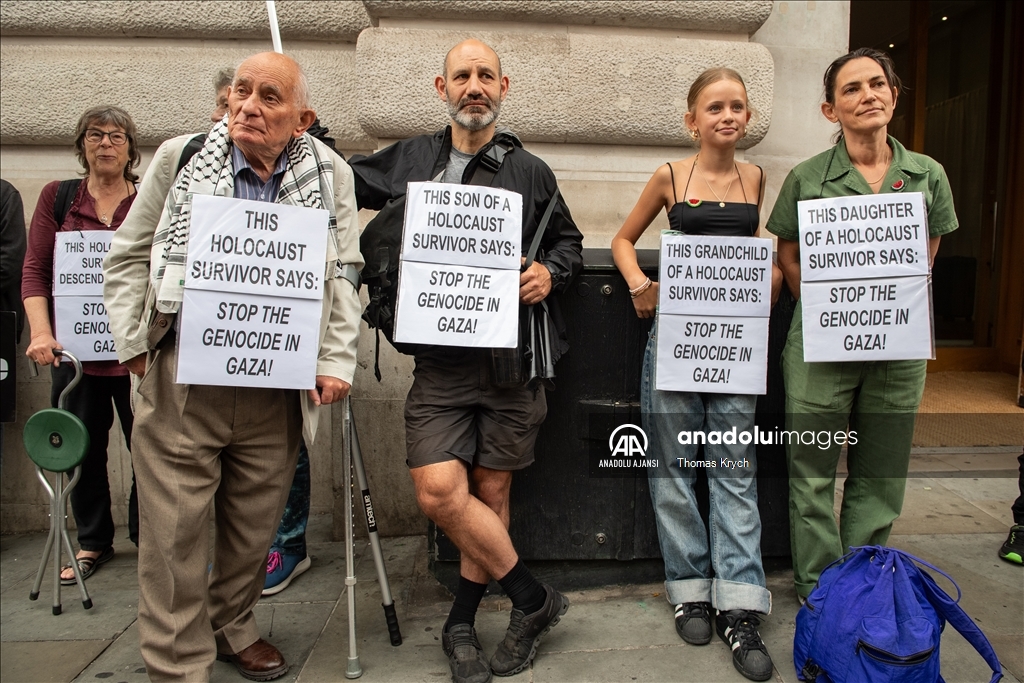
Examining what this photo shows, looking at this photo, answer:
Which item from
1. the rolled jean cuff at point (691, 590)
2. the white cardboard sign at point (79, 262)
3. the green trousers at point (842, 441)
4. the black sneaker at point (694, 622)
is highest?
the white cardboard sign at point (79, 262)

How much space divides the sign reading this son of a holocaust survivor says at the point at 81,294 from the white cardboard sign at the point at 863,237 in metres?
2.94

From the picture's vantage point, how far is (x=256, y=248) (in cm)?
236

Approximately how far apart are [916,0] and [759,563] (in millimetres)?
6245

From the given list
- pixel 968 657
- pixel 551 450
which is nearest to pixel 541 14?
pixel 551 450

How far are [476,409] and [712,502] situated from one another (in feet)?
3.28

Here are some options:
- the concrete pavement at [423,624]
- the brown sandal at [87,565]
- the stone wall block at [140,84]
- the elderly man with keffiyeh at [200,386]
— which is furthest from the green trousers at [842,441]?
the brown sandal at [87,565]

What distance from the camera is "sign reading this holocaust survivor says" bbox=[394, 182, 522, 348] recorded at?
2523 millimetres

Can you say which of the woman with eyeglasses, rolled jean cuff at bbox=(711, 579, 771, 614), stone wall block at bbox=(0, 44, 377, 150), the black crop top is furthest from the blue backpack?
stone wall block at bbox=(0, 44, 377, 150)

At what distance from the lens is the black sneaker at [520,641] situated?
2656 millimetres

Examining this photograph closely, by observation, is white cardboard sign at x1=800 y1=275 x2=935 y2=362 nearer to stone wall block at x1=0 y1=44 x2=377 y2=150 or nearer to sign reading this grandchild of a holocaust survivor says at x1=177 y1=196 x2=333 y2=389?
sign reading this grandchild of a holocaust survivor says at x1=177 y1=196 x2=333 y2=389

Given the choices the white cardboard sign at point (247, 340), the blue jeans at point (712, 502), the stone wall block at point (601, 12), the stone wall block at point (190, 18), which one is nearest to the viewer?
the white cardboard sign at point (247, 340)

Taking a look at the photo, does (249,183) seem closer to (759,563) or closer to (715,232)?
(715,232)

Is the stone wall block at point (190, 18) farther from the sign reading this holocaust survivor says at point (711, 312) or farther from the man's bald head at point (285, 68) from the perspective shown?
the sign reading this holocaust survivor says at point (711, 312)

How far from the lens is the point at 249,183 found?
248 cm
